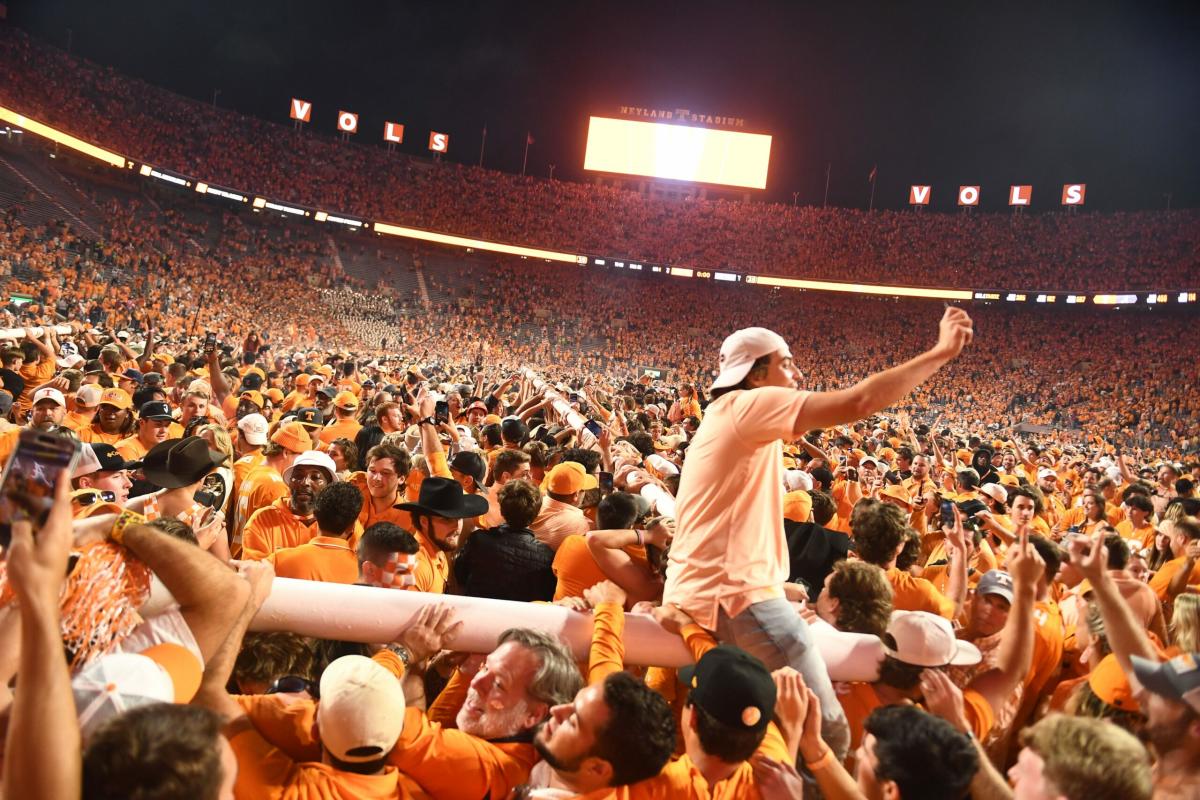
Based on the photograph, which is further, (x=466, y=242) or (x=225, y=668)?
(x=466, y=242)

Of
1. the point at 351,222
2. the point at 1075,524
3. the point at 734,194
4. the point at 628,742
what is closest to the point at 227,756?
the point at 628,742

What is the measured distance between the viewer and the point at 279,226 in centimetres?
4278

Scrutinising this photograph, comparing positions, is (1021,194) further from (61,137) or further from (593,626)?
(61,137)

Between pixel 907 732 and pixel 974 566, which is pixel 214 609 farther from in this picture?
pixel 974 566

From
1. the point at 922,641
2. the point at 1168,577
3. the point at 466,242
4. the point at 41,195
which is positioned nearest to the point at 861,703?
the point at 922,641

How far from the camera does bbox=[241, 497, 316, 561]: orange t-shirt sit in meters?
4.36

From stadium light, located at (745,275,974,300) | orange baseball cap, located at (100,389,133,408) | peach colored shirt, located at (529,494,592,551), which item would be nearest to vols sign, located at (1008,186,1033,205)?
stadium light, located at (745,275,974,300)

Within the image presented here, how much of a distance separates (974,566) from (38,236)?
35189 millimetres

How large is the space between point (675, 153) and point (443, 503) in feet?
148

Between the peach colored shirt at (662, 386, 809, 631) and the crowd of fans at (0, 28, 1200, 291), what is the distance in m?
43.1

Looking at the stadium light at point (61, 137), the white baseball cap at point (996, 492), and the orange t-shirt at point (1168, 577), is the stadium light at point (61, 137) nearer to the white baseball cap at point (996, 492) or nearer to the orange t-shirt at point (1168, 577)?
the white baseball cap at point (996, 492)

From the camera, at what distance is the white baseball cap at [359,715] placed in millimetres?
1944

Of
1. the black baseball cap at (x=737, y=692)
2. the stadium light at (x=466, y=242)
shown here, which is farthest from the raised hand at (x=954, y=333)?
the stadium light at (x=466, y=242)

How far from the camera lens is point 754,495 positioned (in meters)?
2.49
